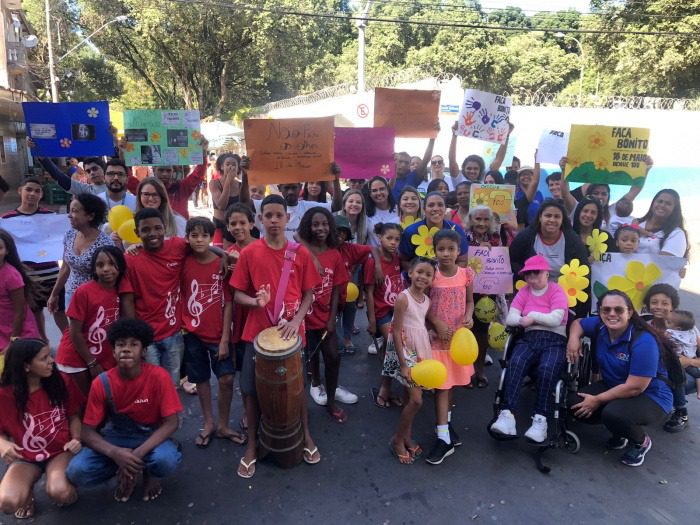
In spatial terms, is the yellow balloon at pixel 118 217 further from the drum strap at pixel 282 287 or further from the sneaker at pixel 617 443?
the sneaker at pixel 617 443

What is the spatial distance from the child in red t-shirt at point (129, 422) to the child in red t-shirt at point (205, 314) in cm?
48

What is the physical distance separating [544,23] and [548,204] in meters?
70.6

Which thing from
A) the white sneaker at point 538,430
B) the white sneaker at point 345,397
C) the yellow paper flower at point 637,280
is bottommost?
the white sneaker at point 345,397

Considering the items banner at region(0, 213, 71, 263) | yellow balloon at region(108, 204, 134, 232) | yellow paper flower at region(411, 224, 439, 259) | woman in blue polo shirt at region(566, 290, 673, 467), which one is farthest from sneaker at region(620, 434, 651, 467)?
banner at region(0, 213, 71, 263)

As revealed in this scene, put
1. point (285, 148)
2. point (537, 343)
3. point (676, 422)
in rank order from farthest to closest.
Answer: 1. point (285, 148)
2. point (676, 422)
3. point (537, 343)

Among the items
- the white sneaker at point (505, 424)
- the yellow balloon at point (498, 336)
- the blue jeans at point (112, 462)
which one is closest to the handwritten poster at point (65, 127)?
the blue jeans at point (112, 462)

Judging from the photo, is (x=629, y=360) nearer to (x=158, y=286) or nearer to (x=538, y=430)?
(x=538, y=430)

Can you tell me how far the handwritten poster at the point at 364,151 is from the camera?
5.04m

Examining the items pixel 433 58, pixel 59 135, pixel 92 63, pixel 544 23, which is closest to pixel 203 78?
pixel 92 63

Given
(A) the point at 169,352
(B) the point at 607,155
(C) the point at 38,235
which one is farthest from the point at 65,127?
(B) the point at 607,155

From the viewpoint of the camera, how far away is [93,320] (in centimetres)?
310

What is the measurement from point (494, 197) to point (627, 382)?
2.07 m

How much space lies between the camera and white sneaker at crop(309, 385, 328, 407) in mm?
4098

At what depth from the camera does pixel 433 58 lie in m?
41.8
